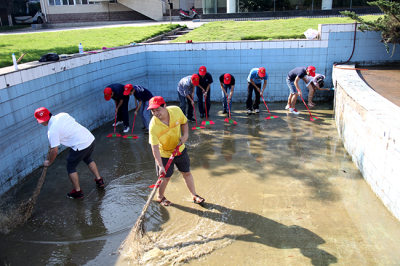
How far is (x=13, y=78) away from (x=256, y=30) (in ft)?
25.4

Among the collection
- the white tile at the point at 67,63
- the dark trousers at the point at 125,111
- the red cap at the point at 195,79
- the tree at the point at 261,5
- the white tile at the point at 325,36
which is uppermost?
the tree at the point at 261,5

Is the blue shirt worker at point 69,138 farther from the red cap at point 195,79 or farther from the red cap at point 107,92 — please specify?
the red cap at point 195,79

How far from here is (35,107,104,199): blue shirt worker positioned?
3860 mm

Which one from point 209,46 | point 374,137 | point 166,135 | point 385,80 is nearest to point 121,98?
point 209,46

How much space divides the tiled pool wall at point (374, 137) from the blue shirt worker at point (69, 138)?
12.9ft

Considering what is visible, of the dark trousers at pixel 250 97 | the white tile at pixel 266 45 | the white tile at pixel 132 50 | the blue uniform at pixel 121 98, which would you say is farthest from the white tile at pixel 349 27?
the blue uniform at pixel 121 98

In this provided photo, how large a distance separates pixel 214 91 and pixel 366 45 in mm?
4253

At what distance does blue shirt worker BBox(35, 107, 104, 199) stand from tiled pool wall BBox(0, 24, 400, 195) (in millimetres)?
1309

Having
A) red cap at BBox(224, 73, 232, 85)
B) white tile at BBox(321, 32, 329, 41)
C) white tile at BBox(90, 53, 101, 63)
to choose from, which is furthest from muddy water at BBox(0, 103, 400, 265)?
white tile at BBox(321, 32, 329, 41)

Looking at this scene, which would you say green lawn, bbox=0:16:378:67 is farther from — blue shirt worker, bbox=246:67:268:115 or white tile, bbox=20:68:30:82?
white tile, bbox=20:68:30:82

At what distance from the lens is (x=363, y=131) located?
14.5 ft

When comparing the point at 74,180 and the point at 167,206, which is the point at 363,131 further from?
the point at 74,180

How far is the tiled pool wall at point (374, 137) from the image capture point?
3.49 m

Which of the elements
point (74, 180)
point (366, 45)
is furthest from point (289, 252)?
point (366, 45)
